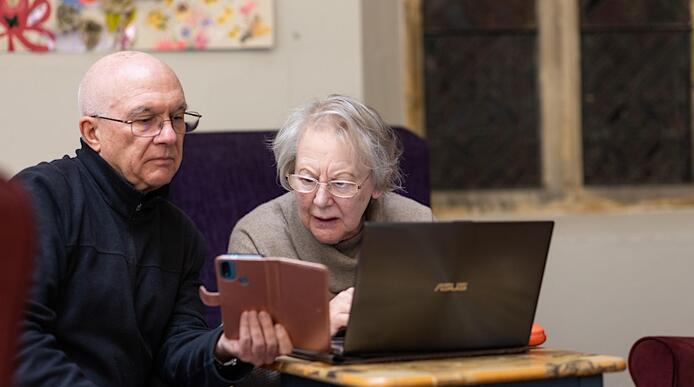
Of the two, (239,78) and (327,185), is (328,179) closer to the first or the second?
(327,185)

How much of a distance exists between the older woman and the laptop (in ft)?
1.76

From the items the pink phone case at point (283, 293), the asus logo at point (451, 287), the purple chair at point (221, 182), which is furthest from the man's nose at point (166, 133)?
the purple chair at point (221, 182)

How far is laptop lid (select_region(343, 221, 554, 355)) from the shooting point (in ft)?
7.00

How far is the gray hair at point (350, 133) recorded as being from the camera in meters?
2.78

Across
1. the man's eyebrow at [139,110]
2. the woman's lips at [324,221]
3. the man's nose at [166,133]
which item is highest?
the man's eyebrow at [139,110]

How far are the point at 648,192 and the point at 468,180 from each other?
64 cm

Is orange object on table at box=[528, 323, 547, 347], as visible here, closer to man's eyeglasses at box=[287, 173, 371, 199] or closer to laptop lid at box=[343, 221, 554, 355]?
laptop lid at box=[343, 221, 554, 355]

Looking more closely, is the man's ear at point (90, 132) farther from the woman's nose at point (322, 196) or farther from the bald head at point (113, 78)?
the woman's nose at point (322, 196)

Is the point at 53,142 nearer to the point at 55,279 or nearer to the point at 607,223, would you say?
the point at 55,279

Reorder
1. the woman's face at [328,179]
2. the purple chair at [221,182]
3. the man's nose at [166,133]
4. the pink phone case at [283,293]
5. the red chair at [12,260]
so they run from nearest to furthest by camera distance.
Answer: the red chair at [12,260], the pink phone case at [283,293], the man's nose at [166,133], the woman's face at [328,179], the purple chair at [221,182]

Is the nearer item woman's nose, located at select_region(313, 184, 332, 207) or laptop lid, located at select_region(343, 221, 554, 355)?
laptop lid, located at select_region(343, 221, 554, 355)

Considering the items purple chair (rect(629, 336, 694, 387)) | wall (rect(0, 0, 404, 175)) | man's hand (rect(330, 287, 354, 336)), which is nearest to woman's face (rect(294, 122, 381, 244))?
man's hand (rect(330, 287, 354, 336))

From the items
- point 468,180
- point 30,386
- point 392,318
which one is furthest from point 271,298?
point 468,180

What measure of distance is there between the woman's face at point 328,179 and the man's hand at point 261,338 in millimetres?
592
